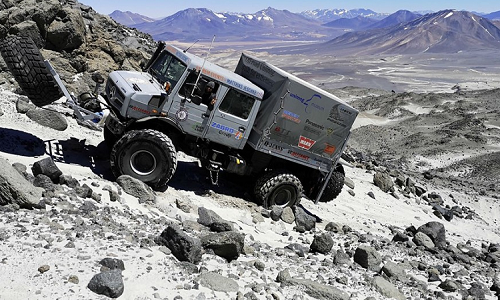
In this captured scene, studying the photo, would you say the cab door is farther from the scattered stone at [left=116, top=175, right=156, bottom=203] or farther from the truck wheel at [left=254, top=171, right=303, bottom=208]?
the scattered stone at [left=116, top=175, right=156, bottom=203]

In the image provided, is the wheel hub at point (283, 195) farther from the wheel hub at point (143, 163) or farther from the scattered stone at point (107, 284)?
the scattered stone at point (107, 284)

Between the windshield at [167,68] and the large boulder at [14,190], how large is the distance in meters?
3.60

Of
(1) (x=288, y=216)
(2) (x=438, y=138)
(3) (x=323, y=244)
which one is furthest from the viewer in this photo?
(2) (x=438, y=138)

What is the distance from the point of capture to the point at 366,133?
30.4 m

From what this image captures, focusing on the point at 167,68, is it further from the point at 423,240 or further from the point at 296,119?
the point at 423,240

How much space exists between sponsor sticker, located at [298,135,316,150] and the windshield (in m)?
2.89

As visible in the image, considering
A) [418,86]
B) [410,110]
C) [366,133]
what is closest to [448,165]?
[366,133]

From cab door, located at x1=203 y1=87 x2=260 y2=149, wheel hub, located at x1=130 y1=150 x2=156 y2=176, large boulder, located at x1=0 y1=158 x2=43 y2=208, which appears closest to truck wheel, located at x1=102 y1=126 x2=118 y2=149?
wheel hub, located at x1=130 y1=150 x2=156 y2=176

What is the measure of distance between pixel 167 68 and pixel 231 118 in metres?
1.61

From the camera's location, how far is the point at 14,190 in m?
6.14

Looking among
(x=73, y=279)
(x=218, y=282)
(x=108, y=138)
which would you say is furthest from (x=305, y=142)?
(x=73, y=279)

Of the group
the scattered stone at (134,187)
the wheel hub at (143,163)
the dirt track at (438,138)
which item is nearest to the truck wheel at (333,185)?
the wheel hub at (143,163)

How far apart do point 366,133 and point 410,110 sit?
38.6ft

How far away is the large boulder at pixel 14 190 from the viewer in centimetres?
607
